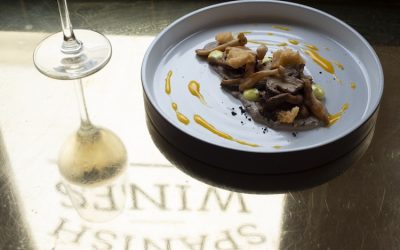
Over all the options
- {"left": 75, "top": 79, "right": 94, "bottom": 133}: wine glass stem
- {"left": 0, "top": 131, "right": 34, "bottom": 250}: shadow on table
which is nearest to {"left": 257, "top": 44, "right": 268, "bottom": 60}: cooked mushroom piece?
{"left": 75, "top": 79, "right": 94, "bottom": 133}: wine glass stem

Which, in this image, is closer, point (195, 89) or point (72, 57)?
point (195, 89)

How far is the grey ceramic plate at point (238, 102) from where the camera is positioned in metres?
1.12

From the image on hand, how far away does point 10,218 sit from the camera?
1104 mm

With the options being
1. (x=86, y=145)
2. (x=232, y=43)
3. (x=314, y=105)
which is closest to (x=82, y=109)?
(x=86, y=145)

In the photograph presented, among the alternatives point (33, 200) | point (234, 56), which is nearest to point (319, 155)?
point (234, 56)

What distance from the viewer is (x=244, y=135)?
1171 mm

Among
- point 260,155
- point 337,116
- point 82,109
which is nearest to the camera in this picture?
point 260,155

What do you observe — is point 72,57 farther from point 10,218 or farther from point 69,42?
point 10,218

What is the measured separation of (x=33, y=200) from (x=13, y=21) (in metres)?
0.63

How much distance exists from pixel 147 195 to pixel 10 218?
0.24 m

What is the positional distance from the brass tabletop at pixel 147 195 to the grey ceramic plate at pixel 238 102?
0.06 m

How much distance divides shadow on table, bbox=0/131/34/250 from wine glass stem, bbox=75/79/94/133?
164mm

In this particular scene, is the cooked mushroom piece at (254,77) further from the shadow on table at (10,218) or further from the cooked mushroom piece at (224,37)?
the shadow on table at (10,218)

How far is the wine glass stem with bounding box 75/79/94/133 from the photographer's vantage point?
128 centimetres
